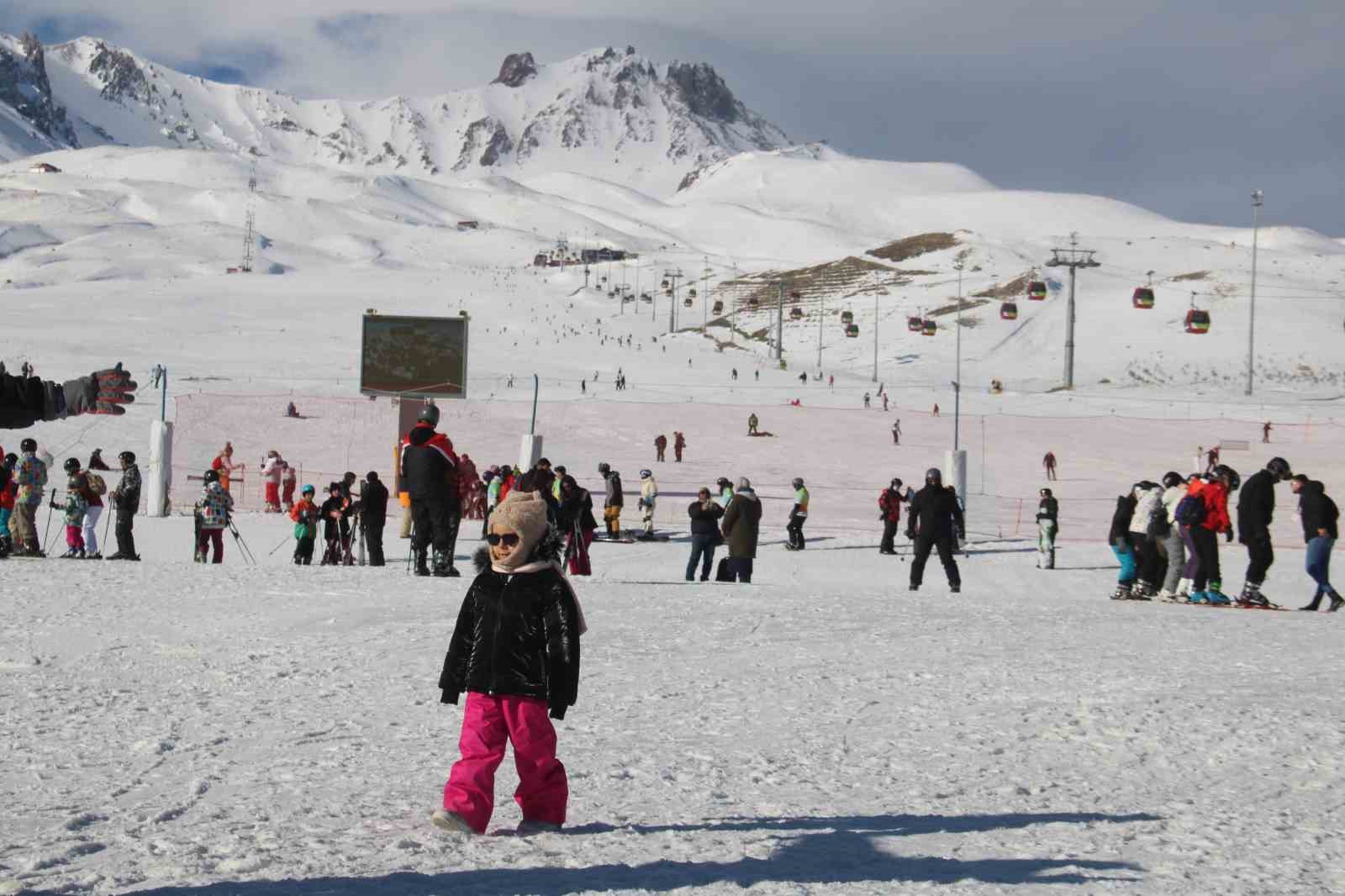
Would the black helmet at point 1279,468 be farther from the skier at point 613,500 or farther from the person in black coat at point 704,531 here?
the skier at point 613,500

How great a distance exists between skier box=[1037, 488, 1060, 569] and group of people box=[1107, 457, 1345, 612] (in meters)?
5.54

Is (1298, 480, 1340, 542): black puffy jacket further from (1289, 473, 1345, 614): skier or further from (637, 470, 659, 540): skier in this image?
(637, 470, 659, 540): skier

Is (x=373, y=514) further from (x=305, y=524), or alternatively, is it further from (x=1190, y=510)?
(x=1190, y=510)

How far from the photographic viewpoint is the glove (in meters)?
6.50

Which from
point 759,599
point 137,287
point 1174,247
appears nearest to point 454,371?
point 759,599

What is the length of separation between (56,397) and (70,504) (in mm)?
10851

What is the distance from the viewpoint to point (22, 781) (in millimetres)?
5445

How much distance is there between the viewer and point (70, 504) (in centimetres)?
1627

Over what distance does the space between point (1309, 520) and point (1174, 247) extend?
16137 cm

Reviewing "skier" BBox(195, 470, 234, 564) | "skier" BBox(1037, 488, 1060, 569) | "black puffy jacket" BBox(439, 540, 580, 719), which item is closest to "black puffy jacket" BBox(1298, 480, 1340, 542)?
"skier" BBox(1037, 488, 1060, 569)

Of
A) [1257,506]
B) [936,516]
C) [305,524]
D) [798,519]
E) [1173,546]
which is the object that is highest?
[1257,506]

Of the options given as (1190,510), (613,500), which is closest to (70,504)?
(613,500)

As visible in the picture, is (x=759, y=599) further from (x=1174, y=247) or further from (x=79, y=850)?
(x=1174, y=247)

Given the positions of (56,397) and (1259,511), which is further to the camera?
(1259,511)
